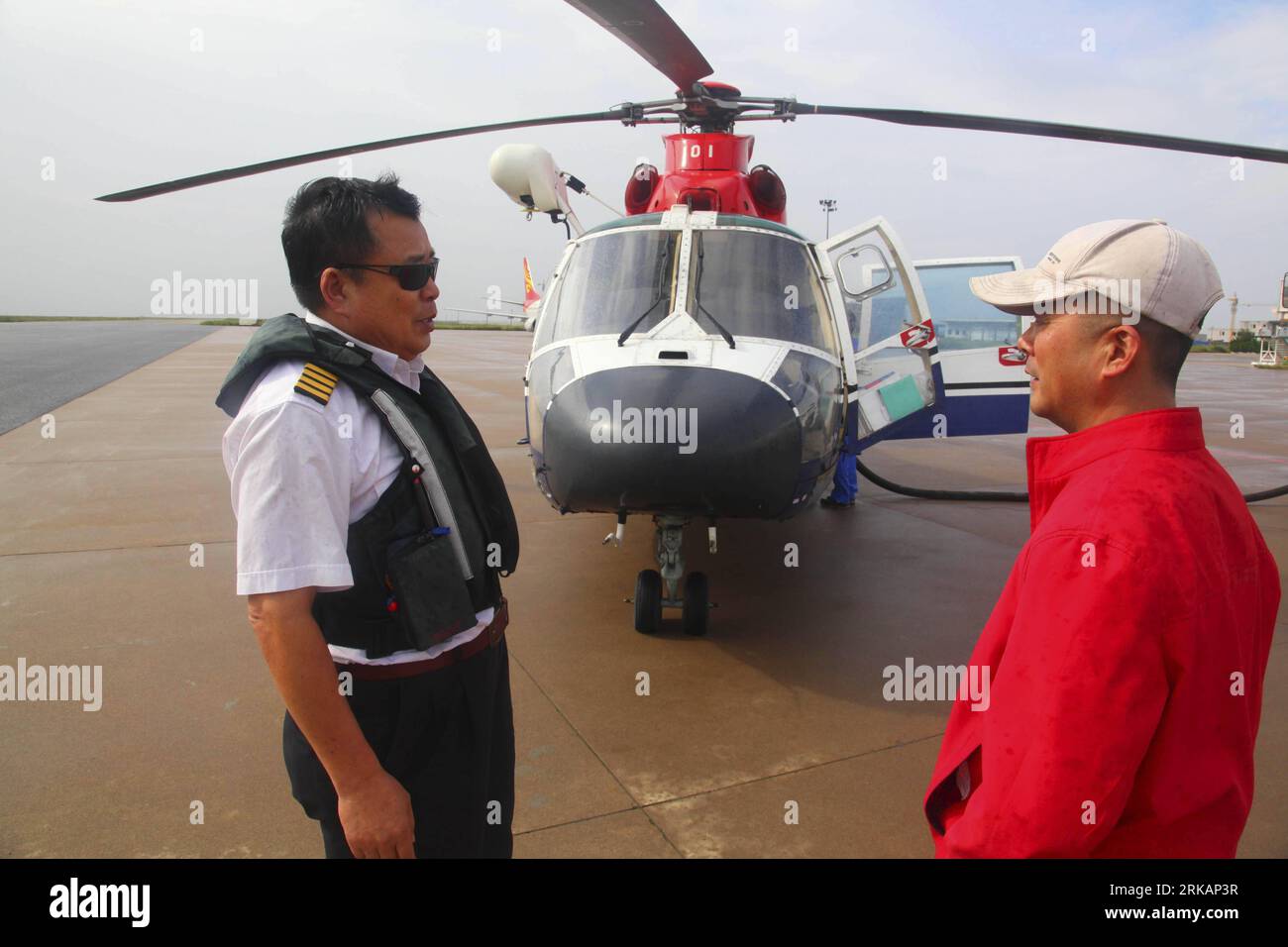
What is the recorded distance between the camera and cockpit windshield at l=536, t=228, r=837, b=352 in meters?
4.91

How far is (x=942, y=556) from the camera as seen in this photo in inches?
263

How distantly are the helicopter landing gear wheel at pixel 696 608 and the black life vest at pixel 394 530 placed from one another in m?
3.04

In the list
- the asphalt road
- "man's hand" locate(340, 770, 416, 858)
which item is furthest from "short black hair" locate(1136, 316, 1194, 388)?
the asphalt road

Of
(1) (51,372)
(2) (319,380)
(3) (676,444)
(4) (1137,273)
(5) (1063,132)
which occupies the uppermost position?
(5) (1063,132)

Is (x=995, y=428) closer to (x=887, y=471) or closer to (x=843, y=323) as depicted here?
(x=843, y=323)

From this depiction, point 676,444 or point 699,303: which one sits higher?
point 699,303

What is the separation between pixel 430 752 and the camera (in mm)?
1920

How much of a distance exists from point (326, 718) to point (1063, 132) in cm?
603

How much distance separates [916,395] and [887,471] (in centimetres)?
517

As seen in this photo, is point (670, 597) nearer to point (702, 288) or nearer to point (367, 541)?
point (702, 288)

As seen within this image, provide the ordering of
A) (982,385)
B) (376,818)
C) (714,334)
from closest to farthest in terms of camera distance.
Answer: (376,818) < (714,334) < (982,385)

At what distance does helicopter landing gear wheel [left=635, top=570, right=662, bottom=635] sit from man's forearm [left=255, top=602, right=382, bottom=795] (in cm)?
331

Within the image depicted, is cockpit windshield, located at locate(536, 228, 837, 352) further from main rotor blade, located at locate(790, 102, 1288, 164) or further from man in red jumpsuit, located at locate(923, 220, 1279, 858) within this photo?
→ man in red jumpsuit, located at locate(923, 220, 1279, 858)

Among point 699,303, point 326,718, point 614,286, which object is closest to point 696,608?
point 699,303
